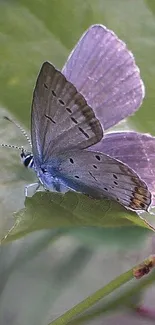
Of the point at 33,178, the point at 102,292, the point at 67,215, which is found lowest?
the point at 102,292

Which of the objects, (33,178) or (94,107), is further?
(33,178)

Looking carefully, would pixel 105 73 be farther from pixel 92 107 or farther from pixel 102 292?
pixel 102 292

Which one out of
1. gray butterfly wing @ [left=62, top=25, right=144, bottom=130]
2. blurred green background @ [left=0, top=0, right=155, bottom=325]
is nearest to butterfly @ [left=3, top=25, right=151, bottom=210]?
gray butterfly wing @ [left=62, top=25, right=144, bottom=130]

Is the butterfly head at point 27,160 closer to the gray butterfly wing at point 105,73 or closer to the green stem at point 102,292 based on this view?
the gray butterfly wing at point 105,73

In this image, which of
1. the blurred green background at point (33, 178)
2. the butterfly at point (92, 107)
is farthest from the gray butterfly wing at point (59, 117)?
the blurred green background at point (33, 178)

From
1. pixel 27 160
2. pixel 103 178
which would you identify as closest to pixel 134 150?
pixel 103 178

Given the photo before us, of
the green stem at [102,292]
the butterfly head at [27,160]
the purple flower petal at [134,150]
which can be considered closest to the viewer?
the green stem at [102,292]

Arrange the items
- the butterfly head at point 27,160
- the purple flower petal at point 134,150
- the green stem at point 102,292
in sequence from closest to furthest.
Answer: the green stem at point 102,292
the purple flower petal at point 134,150
the butterfly head at point 27,160

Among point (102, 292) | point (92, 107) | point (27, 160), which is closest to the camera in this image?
point (102, 292)

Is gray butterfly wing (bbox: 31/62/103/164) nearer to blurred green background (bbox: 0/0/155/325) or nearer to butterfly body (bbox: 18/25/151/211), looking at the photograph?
butterfly body (bbox: 18/25/151/211)
